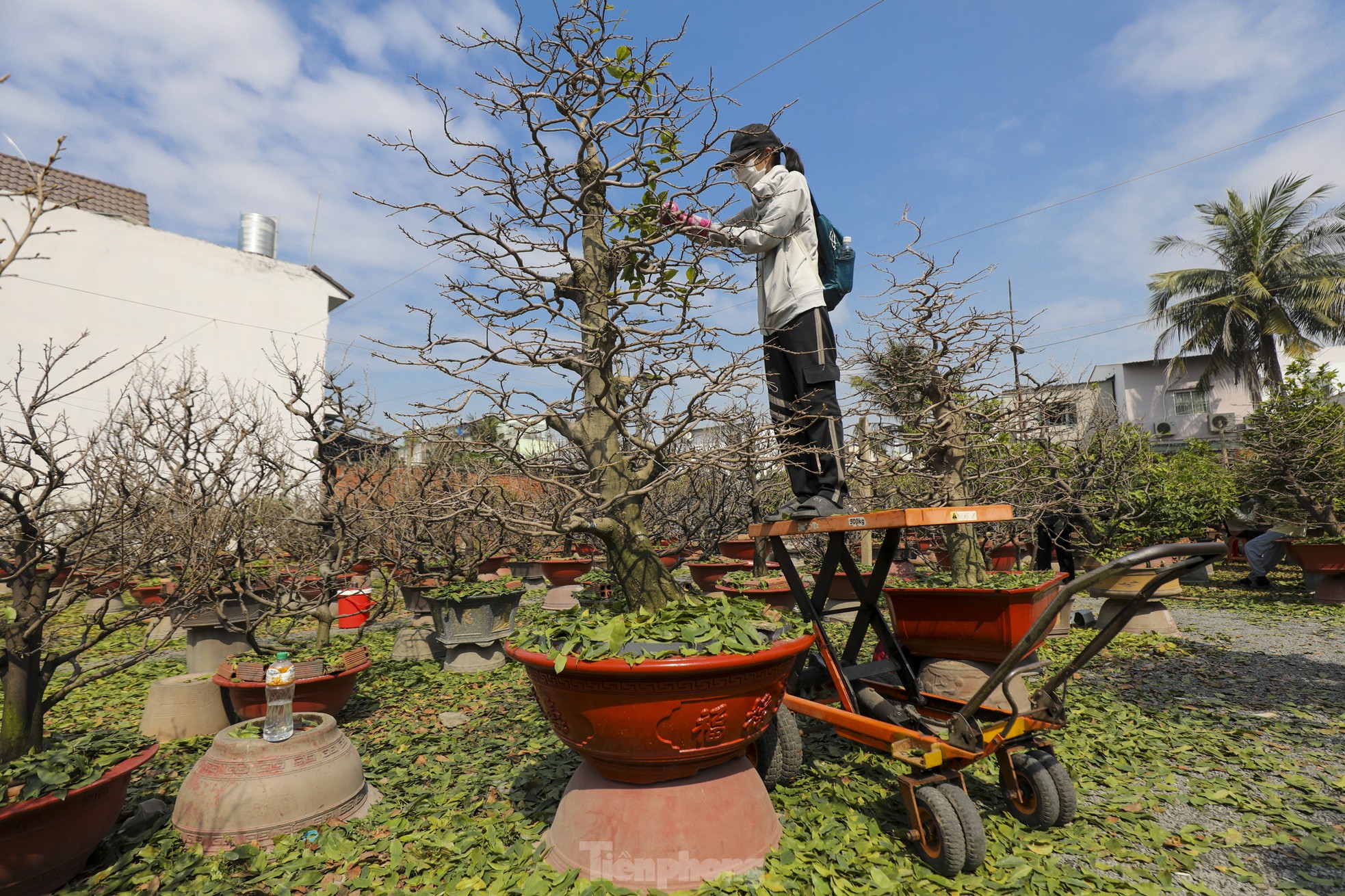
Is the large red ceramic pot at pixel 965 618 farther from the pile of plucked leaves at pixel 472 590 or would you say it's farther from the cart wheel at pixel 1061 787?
the pile of plucked leaves at pixel 472 590

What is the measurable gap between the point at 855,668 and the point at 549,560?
28.4ft

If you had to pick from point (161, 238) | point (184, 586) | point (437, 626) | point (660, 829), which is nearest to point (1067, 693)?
point (660, 829)

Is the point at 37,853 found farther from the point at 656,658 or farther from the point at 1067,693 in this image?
the point at 1067,693

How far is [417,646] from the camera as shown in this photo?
23.5ft

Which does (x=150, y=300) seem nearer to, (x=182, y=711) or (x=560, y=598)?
(x=560, y=598)

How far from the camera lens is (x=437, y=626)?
6.69m

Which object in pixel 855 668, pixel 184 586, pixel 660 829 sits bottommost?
pixel 660 829

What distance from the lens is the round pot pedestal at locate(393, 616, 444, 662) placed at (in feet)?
23.1

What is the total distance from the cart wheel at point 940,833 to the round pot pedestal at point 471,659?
15.3 feet

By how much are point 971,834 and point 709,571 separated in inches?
289

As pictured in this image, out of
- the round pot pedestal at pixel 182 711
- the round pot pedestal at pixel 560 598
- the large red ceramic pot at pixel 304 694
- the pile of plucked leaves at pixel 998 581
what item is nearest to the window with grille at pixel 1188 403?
the pile of plucked leaves at pixel 998 581

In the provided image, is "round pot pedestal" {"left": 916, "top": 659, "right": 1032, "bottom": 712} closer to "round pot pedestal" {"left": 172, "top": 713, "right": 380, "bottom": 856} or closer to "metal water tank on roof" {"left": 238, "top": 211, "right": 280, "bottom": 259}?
"round pot pedestal" {"left": 172, "top": 713, "right": 380, "bottom": 856}

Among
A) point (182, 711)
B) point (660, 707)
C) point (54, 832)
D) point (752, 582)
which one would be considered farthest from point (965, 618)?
point (182, 711)

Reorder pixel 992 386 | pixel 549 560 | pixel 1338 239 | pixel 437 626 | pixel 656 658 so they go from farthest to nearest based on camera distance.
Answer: pixel 1338 239 < pixel 549 560 < pixel 437 626 < pixel 992 386 < pixel 656 658
